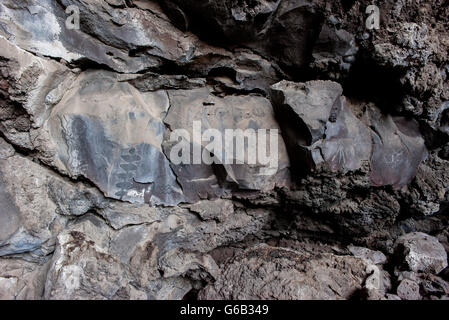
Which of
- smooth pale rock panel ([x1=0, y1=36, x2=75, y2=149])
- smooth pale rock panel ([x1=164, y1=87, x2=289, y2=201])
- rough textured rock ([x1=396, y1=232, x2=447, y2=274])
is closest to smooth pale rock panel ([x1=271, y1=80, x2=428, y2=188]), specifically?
smooth pale rock panel ([x1=164, y1=87, x2=289, y2=201])

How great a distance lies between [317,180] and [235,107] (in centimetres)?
61

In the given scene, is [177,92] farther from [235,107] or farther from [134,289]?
[134,289]

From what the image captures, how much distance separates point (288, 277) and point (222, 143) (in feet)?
2.54

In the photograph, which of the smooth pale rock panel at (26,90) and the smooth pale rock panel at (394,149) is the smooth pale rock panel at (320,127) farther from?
the smooth pale rock panel at (26,90)

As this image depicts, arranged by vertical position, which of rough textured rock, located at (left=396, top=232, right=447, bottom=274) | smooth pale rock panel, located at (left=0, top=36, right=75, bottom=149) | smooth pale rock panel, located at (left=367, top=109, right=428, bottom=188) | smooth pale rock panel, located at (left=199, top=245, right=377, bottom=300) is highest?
smooth pale rock panel, located at (left=0, top=36, right=75, bottom=149)

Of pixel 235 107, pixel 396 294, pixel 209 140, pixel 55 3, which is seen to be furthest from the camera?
pixel 235 107

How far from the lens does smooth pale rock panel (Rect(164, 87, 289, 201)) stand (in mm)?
1593

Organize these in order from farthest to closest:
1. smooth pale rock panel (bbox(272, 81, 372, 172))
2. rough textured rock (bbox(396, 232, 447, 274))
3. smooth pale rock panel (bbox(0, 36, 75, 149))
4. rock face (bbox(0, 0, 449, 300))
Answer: rough textured rock (bbox(396, 232, 447, 274)) → smooth pale rock panel (bbox(272, 81, 372, 172)) → rock face (bbox(0, 0, 449, 300)) → smooth pale rock panel (bbox(0, 36, 75, 149))

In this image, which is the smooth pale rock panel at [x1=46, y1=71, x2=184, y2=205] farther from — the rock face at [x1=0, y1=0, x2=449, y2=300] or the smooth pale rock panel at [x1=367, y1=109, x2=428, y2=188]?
the smooth pale rock panel at [x1=367, y1=109, x2=428, y2=188]

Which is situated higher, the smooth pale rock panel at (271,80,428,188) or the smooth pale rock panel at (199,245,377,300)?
the smooth pale rock panel at (271,80,428,188)

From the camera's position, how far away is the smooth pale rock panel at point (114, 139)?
1.45 meters

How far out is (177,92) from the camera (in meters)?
1.66

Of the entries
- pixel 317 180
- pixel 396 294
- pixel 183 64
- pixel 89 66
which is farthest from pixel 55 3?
pixel 396 294

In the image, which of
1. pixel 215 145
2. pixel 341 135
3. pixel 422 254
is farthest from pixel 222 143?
pixel 422 254
